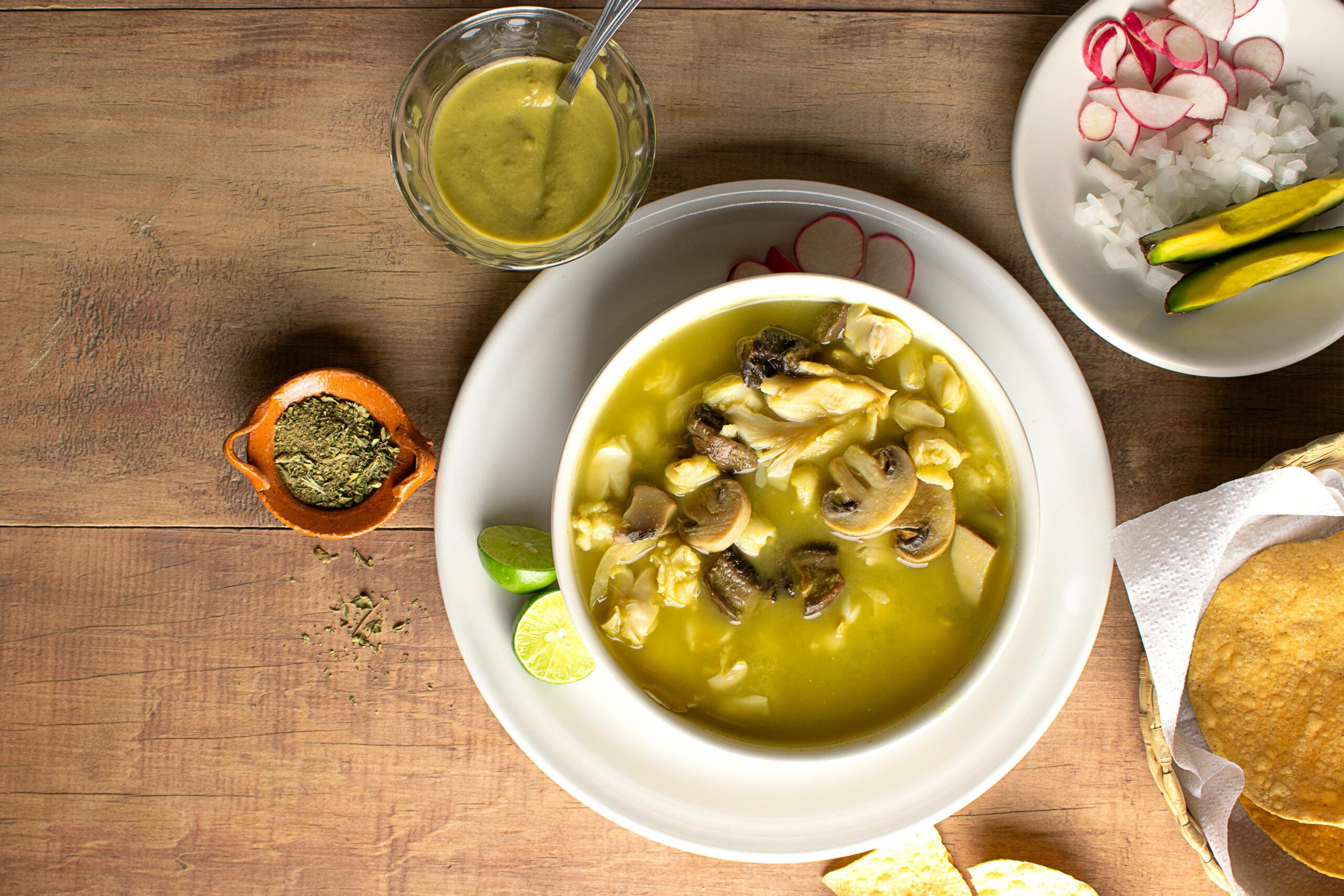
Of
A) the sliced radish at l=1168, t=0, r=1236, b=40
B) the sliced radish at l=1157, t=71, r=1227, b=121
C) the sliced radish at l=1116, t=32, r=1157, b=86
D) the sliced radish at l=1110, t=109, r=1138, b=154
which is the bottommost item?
the sliced radish at l=1110, t=109, r=1138, b=154

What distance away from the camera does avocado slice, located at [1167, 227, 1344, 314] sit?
83.4 inches

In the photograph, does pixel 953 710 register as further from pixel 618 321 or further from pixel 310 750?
pixel 310 750

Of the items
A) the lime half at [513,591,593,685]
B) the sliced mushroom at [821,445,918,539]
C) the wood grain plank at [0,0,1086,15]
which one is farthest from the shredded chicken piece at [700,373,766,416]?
the wood grain plank at [0,0,1086,15]

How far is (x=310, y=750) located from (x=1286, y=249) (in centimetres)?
306

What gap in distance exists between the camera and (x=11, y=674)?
2.56 m

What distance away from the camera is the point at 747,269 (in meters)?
2.22

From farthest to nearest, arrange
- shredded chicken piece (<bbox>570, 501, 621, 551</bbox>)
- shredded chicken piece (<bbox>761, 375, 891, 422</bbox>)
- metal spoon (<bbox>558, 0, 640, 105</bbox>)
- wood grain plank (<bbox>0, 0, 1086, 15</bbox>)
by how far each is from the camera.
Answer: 1. wood grain plank (<bbox>0, 0, 1086, 15</bbox>)
2. metal spoon (<bbox>558, 0, 640, 105</bbox>)
3. shredded chicken piece (<bbox>570, 501, 621, 551</bbox>)
4. shredded chicken piece (<bbox>761, 375, 891, 422</bbox>)

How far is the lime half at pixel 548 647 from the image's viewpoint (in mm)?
2221

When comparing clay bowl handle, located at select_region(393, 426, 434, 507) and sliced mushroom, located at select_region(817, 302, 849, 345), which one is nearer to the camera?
sliced mushroom, located at select_region(817, 302, 849, 345)

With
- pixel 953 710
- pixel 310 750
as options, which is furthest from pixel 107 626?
pixel 953 710

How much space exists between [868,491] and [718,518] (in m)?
0.34

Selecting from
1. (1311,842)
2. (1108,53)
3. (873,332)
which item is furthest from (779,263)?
(1311,842)

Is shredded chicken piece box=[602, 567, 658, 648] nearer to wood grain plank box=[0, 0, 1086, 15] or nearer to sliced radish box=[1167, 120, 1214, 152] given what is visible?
wood grain plank box=[0, 0, 1086, 15]

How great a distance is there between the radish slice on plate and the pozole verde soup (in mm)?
1050
